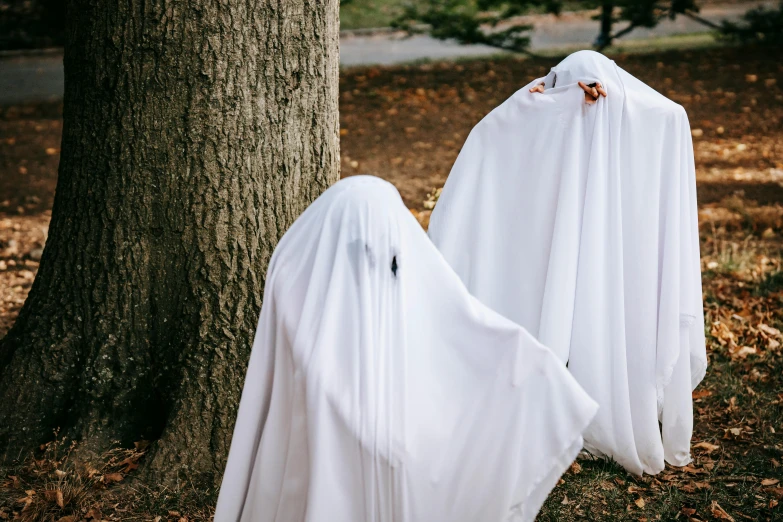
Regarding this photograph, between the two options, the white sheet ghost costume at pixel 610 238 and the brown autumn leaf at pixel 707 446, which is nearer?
the white sheet ghost costume at pixel 610 238

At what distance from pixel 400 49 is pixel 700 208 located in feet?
28.4

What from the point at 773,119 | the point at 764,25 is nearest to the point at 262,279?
the point at 773,119

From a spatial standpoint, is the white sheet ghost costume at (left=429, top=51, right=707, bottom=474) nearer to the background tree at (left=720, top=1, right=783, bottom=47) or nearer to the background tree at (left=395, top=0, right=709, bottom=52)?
the background tree at (left=395, top=0, right=709, bottom=52)

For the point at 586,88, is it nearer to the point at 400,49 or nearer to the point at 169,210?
the point at 169,210

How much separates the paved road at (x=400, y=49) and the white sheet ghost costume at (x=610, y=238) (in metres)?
10.8

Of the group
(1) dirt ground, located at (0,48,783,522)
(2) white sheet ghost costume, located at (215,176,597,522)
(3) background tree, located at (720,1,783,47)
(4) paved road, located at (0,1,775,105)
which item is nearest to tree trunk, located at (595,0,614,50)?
(1) dirt ground, located at (0,48,783,522)

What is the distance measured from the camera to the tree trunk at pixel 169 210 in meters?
3.69

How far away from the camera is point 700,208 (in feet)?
27.5

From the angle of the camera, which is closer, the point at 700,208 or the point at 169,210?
the point at 169,210

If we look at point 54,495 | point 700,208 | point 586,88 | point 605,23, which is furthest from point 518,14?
point 54,495

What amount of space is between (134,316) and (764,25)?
1298cm

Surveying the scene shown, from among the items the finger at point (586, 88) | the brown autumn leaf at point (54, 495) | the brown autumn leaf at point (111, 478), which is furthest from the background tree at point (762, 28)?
the brown autumn leaf at point (54, 495)

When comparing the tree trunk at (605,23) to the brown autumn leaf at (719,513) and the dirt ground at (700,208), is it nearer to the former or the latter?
the dirt ground at (700,208)

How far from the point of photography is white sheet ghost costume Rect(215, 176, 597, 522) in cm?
249
